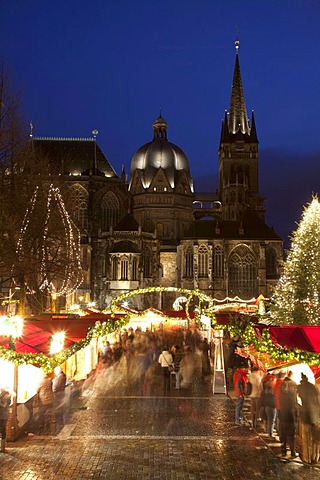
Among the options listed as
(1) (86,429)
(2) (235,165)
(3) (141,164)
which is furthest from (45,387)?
(2) (235,165)

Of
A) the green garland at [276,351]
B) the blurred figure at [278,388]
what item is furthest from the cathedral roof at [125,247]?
the blurred figure at [278,388]

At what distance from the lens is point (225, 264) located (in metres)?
72.5

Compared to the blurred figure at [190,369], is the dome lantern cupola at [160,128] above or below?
above

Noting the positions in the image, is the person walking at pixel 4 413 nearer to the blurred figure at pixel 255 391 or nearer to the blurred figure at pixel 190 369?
the blurred figure at pixel 255 391

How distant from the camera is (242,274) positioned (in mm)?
72750

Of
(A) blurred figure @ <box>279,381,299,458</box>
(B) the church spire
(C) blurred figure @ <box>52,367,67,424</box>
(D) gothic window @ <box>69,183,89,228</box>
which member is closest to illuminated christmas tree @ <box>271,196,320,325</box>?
(C) blurred figure @ <box>52,367,67,424</box>

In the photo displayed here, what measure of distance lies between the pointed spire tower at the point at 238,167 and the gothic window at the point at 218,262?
8.68 meters

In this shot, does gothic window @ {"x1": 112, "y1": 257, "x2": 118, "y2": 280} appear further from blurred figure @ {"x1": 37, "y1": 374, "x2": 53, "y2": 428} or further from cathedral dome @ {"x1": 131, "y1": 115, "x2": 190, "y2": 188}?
blurred figure @ {"x1": 37, "y1": 374, "x2": 53, "y2": 428}

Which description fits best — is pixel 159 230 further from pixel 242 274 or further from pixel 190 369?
pixel 190 369

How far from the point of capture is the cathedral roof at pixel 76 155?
74.8m

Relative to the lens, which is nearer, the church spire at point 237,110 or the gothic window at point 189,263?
the gothic window at point 189,263

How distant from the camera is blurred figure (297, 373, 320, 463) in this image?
11.5 m

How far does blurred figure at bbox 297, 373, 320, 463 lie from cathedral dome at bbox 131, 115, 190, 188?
221 ft

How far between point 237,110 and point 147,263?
34.8 metres
